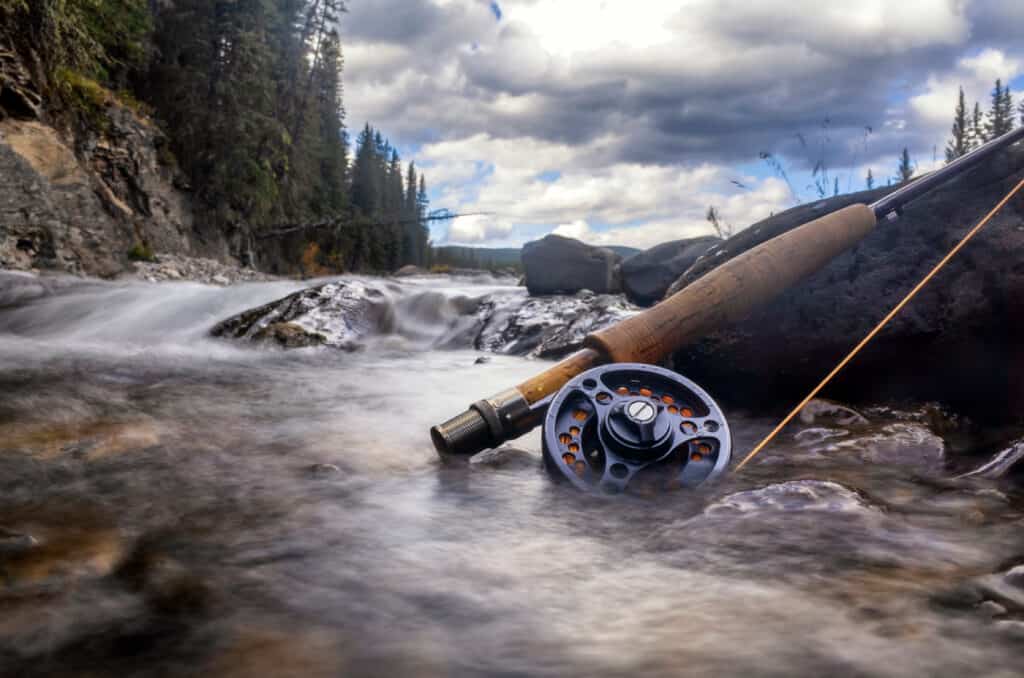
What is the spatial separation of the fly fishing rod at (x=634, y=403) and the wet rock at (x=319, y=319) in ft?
18.4

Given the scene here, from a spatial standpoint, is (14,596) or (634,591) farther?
(634,591)

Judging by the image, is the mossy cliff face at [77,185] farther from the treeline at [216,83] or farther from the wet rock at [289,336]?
the wet rock at [289,336]

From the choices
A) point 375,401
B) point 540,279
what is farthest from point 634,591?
point 540,279

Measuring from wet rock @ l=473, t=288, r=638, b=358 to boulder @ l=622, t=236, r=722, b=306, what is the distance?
1.54 meters

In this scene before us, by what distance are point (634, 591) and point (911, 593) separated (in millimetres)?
670

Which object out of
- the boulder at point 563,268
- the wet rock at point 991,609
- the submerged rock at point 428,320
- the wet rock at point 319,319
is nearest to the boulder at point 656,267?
the boulder at point 563,268

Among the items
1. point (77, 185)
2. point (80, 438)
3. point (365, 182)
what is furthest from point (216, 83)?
point (365, 182)

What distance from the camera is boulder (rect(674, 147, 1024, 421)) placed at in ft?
12.0

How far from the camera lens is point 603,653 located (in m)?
1.48

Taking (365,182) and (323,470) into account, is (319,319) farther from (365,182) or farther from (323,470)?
(365,182)

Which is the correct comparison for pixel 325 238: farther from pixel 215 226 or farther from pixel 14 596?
pixel 14 596

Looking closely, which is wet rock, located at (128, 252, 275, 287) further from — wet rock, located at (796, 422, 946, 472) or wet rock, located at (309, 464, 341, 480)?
wet rock, located at (796, 422, 946, 472)

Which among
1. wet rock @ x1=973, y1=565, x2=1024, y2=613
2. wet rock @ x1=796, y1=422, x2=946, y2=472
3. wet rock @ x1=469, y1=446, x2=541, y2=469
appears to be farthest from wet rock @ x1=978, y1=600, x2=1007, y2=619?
wet rock @ x1=469, y1=446, x2=541, y2=469

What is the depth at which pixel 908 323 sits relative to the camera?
12.7 feet
